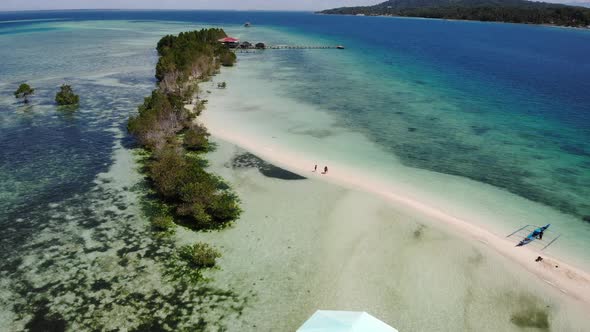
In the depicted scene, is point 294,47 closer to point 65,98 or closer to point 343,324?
point 65,98

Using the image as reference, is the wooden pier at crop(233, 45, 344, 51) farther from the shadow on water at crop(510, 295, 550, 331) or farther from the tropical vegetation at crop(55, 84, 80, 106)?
the shadow on water at crop(510, 295, 550, 331)

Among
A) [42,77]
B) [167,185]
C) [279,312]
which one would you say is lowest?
[279,312]

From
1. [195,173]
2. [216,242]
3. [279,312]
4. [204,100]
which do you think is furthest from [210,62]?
[279,312]

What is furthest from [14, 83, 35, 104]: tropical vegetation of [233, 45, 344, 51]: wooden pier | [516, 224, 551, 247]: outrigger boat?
[233, 45, 344, 51]: wooden pier

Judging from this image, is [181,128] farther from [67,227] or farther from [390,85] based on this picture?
[390,85]

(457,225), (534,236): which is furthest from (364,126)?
(534,236)
